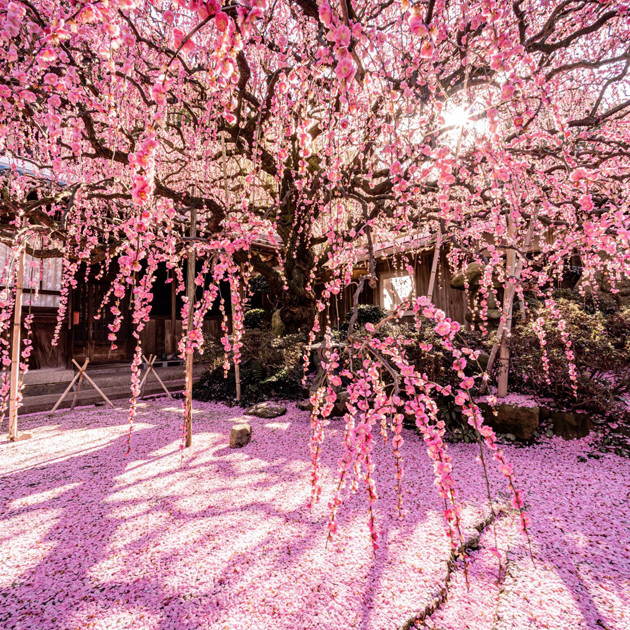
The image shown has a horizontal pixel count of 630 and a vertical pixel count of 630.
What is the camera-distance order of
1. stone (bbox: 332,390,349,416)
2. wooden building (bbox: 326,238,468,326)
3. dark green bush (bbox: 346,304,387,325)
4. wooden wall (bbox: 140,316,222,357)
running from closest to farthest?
stone (bbox: 332,390,349,416), dark green bush (bbox: 346,304,387,325), wooden wall (bbox: 140,316,222,357), wooden building (bbox: 326,238,468,326)

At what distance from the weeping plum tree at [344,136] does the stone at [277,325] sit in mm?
314

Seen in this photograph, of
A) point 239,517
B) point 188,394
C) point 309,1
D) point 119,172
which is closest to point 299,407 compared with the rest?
point 188,394

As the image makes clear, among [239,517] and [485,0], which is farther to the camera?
[239,517]

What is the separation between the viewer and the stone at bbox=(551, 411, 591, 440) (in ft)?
14.2

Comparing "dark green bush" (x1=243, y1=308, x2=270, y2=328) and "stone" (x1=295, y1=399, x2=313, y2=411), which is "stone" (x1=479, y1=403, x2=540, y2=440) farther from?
"dark green bush" (x1=243, y1=308, x2=270, y2=328)

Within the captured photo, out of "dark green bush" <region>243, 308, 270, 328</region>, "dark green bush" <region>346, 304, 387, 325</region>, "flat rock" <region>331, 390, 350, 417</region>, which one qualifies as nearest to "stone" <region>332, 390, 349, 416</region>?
"flat rock" <region>331, 390, 350, 417</region>

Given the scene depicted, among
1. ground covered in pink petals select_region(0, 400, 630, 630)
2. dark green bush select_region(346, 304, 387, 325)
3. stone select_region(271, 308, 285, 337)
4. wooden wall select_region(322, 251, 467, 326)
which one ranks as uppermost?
wooden wall select_region(322, 251, 467, 326)

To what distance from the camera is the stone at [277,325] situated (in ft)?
26.9

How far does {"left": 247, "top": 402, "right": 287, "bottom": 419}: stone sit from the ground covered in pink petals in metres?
1.78

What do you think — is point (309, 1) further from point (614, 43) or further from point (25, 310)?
point (25, 310)

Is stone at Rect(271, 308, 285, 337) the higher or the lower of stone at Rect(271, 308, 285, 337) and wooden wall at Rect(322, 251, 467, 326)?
the lower

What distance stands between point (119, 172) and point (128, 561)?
7077mm

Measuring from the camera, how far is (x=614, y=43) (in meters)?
4.88

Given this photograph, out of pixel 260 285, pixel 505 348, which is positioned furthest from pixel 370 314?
pixel 505 348
